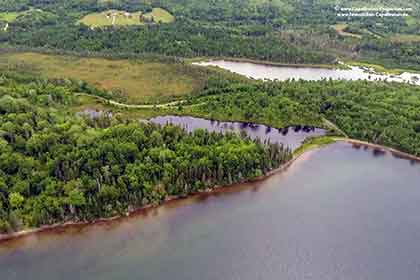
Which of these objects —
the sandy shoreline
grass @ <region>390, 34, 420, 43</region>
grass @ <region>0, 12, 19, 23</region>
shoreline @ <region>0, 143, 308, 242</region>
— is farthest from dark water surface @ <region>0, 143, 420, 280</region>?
grass @ <region>0, 12, 19, 23</region>

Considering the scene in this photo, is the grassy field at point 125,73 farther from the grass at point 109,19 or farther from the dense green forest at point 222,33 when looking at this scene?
the grass at point 109,19

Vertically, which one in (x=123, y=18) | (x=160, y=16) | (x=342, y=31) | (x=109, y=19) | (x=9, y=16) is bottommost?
(x=9, y=16)

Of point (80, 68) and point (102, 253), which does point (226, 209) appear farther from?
point (80, 68)

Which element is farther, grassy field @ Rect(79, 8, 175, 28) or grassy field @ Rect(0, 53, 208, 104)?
grassy field @ Rect(79, 8, 175, 28)

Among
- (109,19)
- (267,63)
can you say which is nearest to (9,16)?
(109,19)

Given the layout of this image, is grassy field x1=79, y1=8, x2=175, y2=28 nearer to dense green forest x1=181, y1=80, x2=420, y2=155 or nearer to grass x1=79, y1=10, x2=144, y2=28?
grass x1=79, y1=10, x2=144, y2=28

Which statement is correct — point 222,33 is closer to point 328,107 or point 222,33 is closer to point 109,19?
point 109,19

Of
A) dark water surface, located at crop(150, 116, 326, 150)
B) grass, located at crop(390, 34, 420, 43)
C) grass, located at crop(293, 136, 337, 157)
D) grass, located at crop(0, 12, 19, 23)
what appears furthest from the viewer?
grass, located at crop(0, 12, 19, 23)
